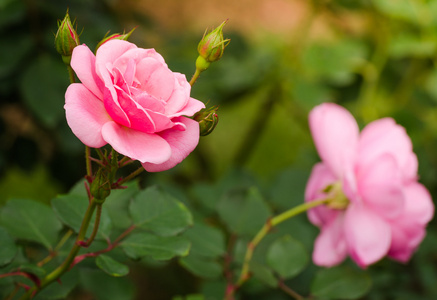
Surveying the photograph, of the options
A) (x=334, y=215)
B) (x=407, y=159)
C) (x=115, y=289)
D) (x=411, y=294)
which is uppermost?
(x=407, y=159)

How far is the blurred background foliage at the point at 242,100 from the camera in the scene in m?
0.87

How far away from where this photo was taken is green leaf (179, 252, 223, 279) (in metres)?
Answer: 0.70

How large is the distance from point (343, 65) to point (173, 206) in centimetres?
84

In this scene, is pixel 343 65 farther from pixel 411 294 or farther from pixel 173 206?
pixel 173 206

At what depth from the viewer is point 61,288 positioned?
576mm

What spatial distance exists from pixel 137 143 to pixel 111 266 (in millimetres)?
160

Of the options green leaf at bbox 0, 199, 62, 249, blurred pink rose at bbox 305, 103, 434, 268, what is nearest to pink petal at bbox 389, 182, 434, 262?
blurred pink rose at bbox 305, 103, 434, 268

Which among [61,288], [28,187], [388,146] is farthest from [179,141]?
→ [28,187]

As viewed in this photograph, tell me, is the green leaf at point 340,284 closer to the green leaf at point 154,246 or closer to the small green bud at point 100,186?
the green leaf at point 154,246

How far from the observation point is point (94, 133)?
0.42 m

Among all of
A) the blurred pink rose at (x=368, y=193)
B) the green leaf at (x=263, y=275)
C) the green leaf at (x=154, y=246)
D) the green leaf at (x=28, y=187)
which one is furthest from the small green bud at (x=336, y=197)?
the green leaf at (x=28, y=187)

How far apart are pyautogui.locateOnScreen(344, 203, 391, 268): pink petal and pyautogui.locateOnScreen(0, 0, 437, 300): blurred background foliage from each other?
0.41 ft

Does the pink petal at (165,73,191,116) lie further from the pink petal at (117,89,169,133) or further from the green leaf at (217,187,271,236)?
the green leaf at (217,187,271,236)

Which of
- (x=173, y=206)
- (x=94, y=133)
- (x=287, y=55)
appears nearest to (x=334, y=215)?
(x=173, y=206)
